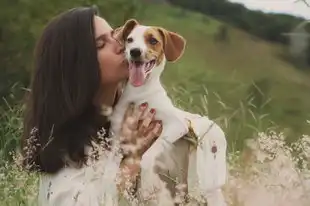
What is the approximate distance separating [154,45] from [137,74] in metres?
0.08

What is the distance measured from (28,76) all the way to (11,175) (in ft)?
0.82

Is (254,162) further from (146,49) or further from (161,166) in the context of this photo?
(146,49)

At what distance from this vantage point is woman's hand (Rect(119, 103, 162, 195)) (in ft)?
8.84

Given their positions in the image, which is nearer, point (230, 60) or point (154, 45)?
point (154, 45)

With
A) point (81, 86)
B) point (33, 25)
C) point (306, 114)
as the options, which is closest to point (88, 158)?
point (81, 86)

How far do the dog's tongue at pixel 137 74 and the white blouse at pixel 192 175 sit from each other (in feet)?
0.44

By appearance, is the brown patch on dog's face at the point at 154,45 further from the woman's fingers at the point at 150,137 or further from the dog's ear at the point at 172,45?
the woman's fingers at the point at 150,137

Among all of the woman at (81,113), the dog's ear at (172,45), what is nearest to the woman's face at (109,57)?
the woman at (81,113)

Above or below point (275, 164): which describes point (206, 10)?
above

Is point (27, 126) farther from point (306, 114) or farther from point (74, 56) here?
point (306, 114)

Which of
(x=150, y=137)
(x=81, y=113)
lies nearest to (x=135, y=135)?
(x=150, y=137)

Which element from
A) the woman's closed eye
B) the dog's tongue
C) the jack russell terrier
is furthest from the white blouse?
the woman's closed eye

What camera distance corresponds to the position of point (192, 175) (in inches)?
106

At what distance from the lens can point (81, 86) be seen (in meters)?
2.70
